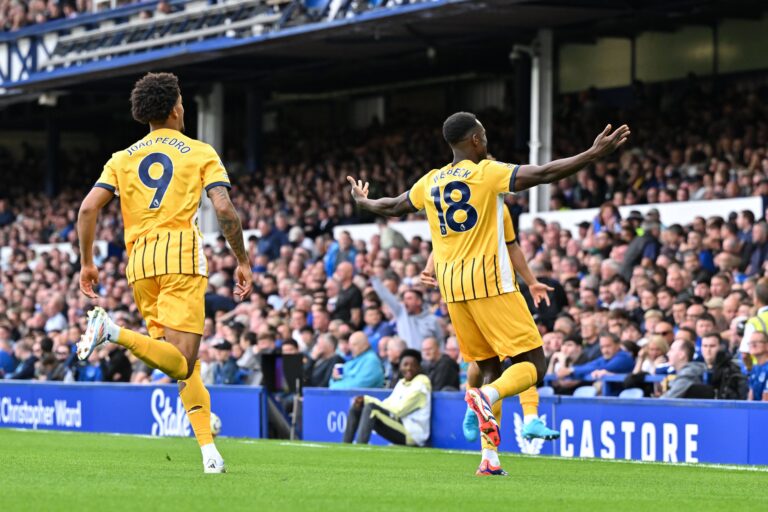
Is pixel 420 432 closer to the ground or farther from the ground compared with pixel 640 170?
closer to the ground

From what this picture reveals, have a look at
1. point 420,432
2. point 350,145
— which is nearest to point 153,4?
point 350,145

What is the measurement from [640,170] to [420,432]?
7.55 m

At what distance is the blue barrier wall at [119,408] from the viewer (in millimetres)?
18438

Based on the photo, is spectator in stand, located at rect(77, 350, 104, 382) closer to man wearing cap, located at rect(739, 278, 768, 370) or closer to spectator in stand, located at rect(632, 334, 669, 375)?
spectator in stand, located at rect(632, 334, 669, 375)

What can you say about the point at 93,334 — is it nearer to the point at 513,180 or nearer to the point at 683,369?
the point at 513,180

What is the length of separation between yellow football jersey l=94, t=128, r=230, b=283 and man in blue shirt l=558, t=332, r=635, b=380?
6804 mm

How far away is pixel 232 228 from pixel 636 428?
577 centimetres

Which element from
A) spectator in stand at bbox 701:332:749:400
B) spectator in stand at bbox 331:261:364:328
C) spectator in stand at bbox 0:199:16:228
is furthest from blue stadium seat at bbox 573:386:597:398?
spectator in stand at bbox 0:199:16:228

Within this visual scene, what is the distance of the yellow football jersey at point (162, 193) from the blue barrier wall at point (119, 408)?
357 inches

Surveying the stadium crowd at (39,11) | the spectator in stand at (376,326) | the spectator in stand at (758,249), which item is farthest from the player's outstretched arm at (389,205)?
the stadium crowd at (39,11)

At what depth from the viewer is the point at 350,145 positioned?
31.8 metres

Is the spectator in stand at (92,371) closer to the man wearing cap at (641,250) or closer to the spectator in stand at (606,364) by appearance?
the man wearing cap at (641,250)

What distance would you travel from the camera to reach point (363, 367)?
57.5ft

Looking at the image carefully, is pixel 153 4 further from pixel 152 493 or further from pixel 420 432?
pixel 152 493
